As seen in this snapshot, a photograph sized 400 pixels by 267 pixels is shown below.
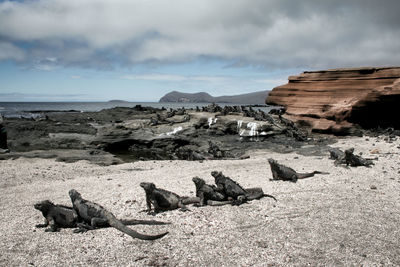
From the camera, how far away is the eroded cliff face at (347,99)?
19.4m

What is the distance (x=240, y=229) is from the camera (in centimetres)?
527

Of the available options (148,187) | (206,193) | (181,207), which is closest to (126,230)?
(148,187)

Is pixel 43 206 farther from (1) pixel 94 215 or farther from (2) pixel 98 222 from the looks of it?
(2) pixel 98 222

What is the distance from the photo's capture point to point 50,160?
13.9m

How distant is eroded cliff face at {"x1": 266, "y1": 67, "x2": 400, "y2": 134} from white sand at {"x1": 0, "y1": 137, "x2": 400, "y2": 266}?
11771mm

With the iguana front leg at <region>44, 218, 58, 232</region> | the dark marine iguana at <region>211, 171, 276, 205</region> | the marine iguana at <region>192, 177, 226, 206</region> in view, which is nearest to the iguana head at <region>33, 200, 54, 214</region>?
the iguana front leg at <region>44, 218, 58, 232</region>

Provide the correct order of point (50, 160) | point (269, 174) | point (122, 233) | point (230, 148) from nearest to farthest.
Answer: point (122, 233) < point (269, 174) < point (50, 160) < point (230, 148)

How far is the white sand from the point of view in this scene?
14.3 feet

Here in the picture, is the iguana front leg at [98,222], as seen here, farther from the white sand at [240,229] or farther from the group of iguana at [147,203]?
the white sand at [240,229]

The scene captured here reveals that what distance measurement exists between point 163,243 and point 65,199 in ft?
13.5

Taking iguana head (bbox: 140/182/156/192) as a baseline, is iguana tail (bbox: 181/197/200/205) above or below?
below

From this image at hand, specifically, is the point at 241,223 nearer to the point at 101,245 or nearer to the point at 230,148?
the point at 101,245

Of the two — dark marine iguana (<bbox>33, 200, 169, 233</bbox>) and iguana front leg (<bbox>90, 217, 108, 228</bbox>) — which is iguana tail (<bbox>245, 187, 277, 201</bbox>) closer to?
dark marine iguana (<bbox>33, 200, 169, 233</bbox>)

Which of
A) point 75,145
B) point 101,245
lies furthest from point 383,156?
point 75,145
